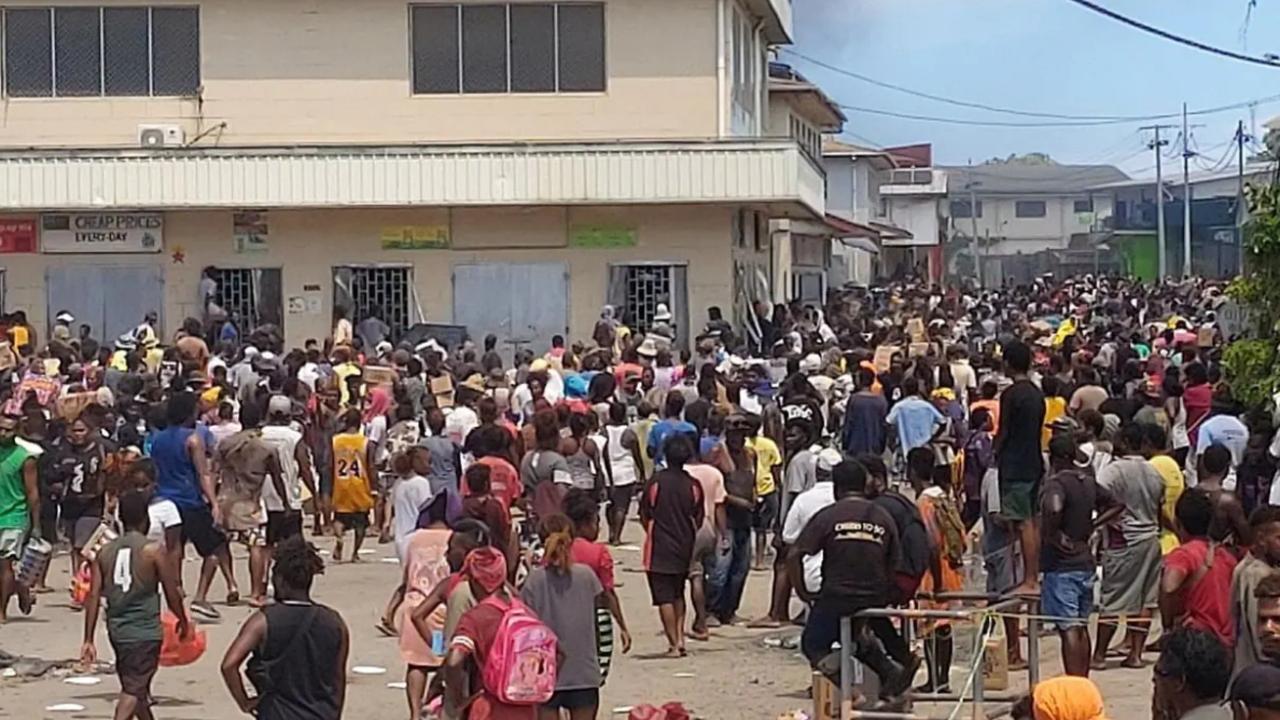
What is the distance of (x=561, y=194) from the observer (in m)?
32.2

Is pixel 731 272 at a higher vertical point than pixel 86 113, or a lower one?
lower

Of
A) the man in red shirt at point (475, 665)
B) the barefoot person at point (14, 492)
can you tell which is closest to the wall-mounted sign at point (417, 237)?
the barefoot person at point (14, 492)

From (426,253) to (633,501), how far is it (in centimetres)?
1274

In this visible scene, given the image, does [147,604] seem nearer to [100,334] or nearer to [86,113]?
[100,334]

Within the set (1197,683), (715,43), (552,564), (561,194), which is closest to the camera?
(1197,683)

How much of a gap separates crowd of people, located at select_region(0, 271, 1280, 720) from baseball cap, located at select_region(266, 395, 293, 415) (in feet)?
0.21

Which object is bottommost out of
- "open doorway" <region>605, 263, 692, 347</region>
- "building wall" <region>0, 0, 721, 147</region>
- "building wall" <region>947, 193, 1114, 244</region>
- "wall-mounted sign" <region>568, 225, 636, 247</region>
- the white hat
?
the white hat

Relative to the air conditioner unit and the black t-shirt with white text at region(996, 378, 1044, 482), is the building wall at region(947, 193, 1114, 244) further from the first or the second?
the black t-shirt with white text at region(996, 378, 1044, 482)

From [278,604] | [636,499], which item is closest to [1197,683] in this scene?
[278,604]

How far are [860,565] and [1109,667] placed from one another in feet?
12.7

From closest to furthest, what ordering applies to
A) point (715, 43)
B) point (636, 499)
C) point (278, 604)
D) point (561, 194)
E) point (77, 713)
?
1. point (278, 604)
2. point (77, 713)
3. point (636, 499)
4. point (561, 194)
5. point (715, 43)

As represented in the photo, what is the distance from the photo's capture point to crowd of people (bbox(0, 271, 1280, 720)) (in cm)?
961

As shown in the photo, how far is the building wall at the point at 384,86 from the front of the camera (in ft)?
113

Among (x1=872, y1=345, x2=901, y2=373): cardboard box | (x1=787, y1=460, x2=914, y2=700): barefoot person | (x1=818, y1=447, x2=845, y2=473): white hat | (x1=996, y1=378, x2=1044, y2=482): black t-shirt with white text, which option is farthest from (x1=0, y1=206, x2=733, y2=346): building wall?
(x1=787, y1=460, x2=914, y2=700): barefoot person
